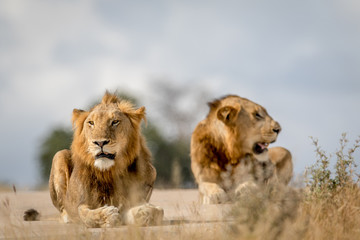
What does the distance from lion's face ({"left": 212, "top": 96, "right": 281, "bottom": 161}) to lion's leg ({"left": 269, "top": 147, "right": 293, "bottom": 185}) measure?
1180mm

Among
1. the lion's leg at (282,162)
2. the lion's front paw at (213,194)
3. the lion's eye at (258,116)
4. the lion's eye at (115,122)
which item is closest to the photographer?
the lion's eye at (115,122)

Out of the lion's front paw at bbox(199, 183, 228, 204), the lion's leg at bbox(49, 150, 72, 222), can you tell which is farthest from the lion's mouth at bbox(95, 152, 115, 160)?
the lion's front paw at bbox(199, 183, 228, 204)

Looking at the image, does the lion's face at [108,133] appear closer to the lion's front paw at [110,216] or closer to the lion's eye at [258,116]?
the lion's front paw at [110,216]

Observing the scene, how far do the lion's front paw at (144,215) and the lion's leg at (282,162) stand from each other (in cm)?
331

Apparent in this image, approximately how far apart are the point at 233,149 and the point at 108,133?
2.22m

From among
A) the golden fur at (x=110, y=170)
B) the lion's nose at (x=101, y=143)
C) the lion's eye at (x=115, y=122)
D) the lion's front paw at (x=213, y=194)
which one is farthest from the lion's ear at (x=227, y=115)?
the lion's nose at (x=101, y=143)

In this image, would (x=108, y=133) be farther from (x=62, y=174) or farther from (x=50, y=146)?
(x=50, y=146)

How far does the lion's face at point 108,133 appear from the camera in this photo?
17.5 feet

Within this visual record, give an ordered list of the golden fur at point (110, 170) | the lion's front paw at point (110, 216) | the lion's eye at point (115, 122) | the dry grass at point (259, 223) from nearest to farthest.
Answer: the dry grass at point (259, 223) < the lion's front paw at point (110, 216) < the golden fur at point (110, 170) < the lion's eye at point (115, 122)

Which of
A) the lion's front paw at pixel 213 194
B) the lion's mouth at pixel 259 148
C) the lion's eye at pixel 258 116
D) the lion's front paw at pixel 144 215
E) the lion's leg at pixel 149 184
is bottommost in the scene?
the lion's front paw at pixel 213 194

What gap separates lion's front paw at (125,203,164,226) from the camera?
5238 millimetres

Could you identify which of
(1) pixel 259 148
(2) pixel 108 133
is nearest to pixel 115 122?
(2) pixel 108 133

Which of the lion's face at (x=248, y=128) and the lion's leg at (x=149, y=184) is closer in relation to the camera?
the lion's leg at (x=149, y=184)

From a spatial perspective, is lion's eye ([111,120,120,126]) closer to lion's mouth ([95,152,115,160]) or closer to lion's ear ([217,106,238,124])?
lion's mouth ([95,152,115,160])
